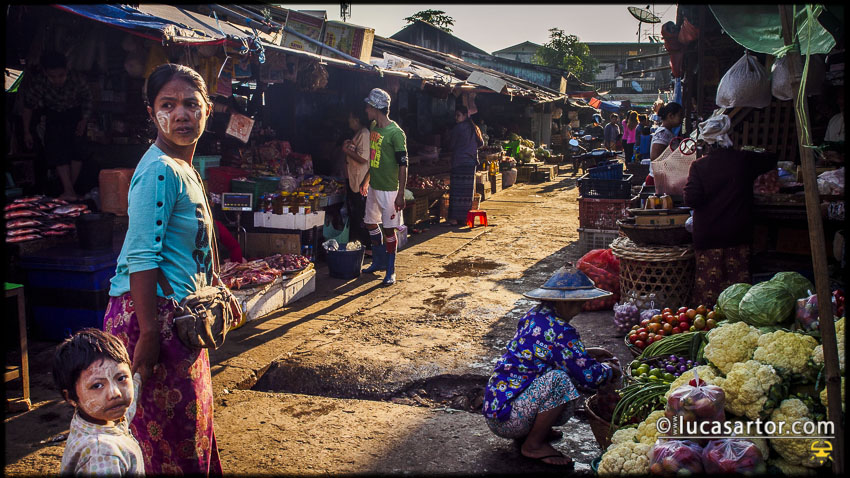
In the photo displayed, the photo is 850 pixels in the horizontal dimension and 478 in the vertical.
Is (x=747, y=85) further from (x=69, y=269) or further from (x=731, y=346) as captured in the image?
(x=69, y=269)

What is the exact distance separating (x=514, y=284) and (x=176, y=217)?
584cm

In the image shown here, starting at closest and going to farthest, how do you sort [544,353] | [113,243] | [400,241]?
[544,353] < [113,243] < [400,241]

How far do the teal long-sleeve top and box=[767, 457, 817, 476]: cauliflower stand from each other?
8.65 feet

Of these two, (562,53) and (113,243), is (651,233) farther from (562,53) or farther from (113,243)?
(562,53)

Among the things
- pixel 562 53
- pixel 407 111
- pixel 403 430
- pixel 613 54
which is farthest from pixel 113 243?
pixel 613 54

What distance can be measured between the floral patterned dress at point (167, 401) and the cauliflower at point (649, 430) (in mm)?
2020

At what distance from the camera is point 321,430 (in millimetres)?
4234

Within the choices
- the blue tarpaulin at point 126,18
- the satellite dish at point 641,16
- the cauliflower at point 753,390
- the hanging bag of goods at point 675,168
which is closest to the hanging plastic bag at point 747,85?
the hanging bag of goods at point 675,168

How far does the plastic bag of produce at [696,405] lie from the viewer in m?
2.92

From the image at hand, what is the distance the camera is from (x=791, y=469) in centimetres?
284

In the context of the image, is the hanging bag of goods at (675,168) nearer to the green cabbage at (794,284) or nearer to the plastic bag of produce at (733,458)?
the green cabbage at (794,284)

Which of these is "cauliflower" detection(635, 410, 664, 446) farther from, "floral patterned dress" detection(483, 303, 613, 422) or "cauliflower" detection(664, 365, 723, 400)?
"floral patterned dress" detection(483, 303, 613, 422)

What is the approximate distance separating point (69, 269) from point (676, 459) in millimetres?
5034

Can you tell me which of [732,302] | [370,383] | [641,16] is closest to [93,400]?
[370,383]
